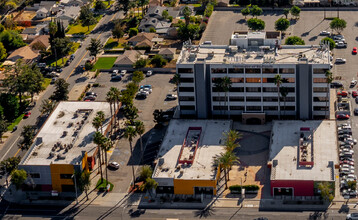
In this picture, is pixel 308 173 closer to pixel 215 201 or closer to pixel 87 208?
pixel 215 201

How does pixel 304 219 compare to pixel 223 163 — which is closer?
pixel 304 219

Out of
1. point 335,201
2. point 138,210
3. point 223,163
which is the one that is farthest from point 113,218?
point 335,201

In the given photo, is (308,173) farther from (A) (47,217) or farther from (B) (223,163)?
(A) (47,217)

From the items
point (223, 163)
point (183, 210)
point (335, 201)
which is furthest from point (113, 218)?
point (335, 201)

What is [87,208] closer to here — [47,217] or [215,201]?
[47,217]

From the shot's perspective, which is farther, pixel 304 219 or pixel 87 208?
pixel 87 208
